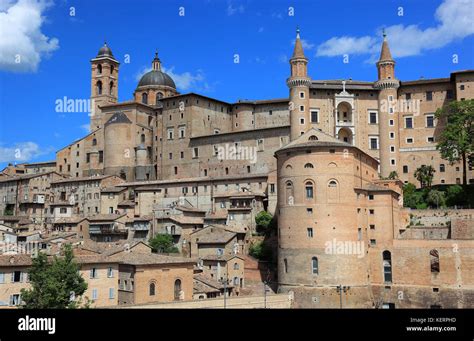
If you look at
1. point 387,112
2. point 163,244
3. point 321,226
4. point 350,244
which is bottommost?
point 163,244

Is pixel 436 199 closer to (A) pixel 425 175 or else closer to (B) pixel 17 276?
(A) pixel 425 175

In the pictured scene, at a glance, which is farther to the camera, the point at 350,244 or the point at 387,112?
the point at 387,112

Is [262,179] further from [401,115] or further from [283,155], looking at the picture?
[401,115]

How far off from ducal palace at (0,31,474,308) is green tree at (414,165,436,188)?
5.43ft

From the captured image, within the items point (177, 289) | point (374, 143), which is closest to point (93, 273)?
point (177, 289)

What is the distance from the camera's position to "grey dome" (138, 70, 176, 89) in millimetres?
90062

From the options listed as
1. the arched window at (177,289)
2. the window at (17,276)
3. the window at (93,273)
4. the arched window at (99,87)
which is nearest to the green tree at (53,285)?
the window at (17,276)

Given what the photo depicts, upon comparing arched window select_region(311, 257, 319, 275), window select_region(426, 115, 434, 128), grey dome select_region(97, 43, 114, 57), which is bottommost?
arched window select_region(311, 257, 319, 275)

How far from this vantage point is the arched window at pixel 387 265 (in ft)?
144

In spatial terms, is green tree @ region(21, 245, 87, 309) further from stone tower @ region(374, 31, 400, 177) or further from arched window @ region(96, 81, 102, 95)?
arched window @ region(96, 81, 102, 95)

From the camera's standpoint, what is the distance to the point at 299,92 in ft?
213

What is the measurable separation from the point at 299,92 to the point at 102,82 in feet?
134

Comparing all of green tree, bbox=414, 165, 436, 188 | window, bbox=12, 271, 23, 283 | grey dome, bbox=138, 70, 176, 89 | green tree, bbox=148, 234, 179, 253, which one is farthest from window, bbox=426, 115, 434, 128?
window, bbox=12, 271, 23, 283
